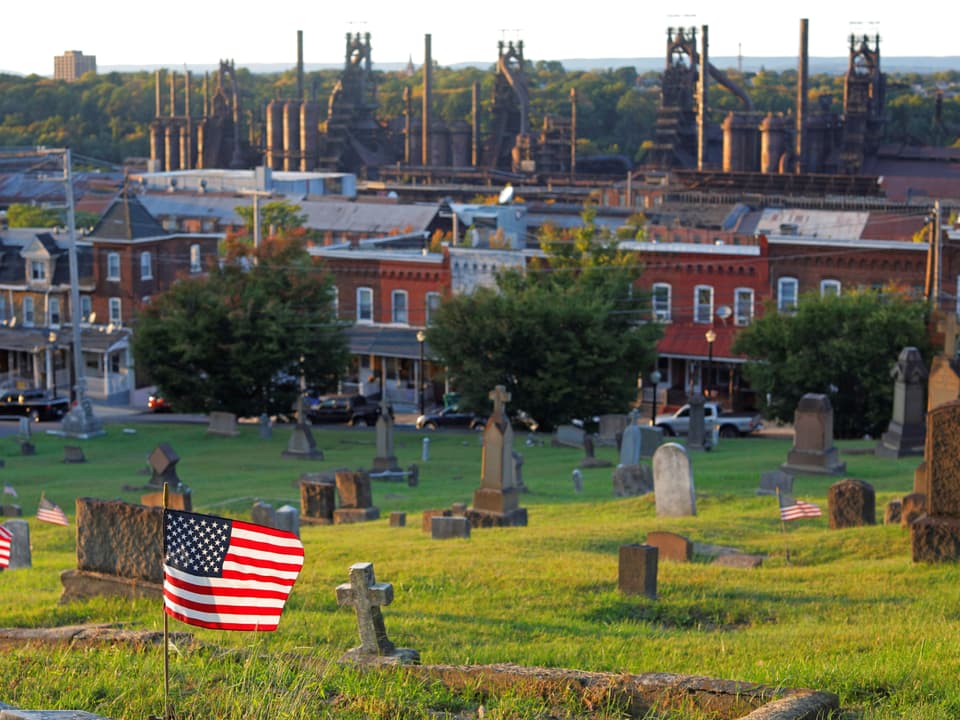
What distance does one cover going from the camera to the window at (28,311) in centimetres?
5822

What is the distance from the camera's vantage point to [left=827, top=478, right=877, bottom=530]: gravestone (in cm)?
1692

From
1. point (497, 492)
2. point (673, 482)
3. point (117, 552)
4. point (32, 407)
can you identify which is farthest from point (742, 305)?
point (117, 552)

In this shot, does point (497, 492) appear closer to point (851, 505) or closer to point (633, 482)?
point (633, 482)

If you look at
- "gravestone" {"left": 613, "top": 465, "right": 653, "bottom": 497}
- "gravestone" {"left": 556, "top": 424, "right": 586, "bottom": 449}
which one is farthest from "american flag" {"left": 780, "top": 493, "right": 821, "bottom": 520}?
"gravestone" {"left": 556, "top": 424, "right": 586, "bottom": 449}

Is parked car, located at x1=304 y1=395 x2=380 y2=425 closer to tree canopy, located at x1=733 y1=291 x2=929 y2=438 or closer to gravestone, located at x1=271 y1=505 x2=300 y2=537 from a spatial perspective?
tree canopy, located at x1=733 y1=291 x2=929 y2=438

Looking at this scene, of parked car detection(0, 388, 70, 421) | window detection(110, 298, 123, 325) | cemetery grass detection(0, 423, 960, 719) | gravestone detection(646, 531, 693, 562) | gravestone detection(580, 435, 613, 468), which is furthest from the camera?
window detection(110, 298, 123, 325)

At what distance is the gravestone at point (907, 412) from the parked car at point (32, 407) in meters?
29.1

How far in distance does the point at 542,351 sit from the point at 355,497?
60.1 feet

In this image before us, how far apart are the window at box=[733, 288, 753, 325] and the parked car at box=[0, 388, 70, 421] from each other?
24365mm

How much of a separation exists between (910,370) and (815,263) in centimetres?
2160

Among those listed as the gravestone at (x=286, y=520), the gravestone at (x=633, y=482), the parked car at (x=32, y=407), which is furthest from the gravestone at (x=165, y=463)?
the parked car at (x=32, y=407)

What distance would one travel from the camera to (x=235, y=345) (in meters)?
40.3

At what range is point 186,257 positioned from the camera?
202 feet

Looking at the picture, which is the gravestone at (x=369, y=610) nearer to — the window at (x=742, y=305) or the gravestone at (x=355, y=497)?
the gravestone at (x=355, y=497)
